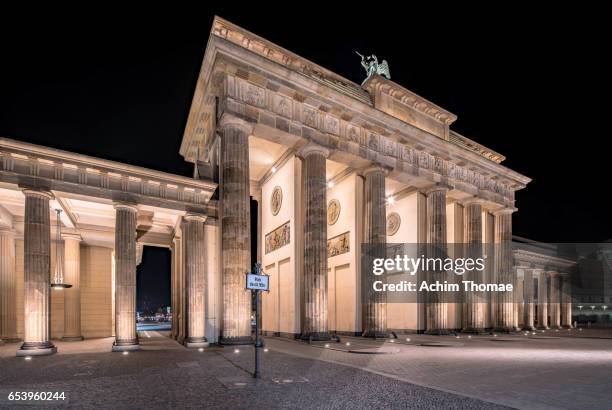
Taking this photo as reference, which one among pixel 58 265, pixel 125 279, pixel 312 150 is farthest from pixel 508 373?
pixel 58 265

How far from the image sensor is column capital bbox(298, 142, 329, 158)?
78.2ft

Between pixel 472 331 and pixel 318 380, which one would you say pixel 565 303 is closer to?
pixel 472 331

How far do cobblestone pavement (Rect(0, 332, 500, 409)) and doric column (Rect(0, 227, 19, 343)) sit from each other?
869 centimetres

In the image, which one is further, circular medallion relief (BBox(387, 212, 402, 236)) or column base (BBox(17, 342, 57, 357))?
A: circular medallion relief (BBox(387, 212, 402, 236))

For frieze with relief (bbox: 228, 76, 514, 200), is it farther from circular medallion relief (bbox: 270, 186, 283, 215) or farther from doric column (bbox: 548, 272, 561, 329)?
doric column (bbox: 548, 272, 561, 329)

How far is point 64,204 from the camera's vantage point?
19.7 metres

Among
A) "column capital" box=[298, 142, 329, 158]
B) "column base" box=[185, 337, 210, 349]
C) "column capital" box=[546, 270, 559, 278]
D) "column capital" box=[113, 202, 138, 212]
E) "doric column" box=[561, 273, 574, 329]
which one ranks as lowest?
"doric column" box=[561, 273, 574, 329]

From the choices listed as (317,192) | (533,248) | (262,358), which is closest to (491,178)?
(533,248)

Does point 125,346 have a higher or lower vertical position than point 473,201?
lower

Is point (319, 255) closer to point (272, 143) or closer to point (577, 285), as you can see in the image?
point (272, 143)

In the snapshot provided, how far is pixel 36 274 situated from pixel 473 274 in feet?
100

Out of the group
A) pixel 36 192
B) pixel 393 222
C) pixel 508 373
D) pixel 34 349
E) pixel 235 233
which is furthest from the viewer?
pixel 393 222

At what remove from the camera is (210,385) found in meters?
9.59

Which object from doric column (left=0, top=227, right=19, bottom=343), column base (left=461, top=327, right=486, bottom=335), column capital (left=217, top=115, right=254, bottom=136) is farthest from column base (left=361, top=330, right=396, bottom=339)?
doric column (left=0, top=227, right=19, bottom=343)
